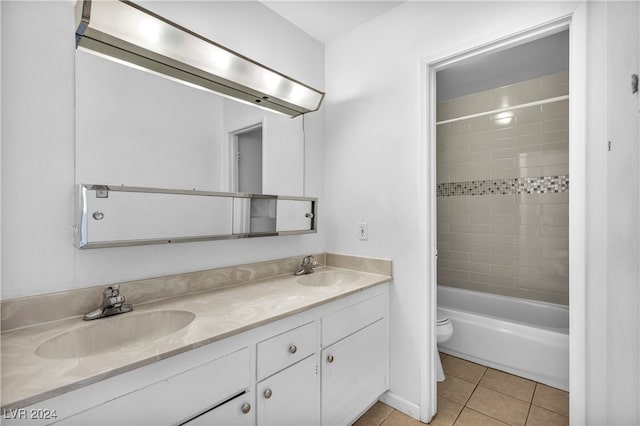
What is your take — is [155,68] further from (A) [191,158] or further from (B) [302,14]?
(B) [302,14]

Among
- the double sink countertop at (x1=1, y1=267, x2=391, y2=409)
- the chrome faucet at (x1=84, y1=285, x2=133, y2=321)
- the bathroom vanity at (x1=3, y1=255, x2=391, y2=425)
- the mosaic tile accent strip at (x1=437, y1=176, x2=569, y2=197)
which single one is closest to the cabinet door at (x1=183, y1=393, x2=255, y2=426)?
the bathroom vanity at (x1=3, y1=255, x2=391, y2=425)

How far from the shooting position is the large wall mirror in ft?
3.85

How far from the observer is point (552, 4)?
131cm

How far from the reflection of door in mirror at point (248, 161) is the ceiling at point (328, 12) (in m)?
0.78

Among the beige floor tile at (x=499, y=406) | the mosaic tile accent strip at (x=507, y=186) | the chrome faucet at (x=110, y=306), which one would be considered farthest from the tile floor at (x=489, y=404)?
the mosaic tile accent strip at (x=507, y=186)

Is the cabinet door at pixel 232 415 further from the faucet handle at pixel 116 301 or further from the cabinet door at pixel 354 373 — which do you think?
the faucet handle at pixel 116 301

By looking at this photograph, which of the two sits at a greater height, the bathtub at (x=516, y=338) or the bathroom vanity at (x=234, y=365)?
the bathroom vanity at (x=234, y=365)

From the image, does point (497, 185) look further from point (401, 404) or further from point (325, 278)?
point (401, 404)

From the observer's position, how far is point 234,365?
104cm

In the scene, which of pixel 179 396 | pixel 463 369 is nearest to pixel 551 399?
pixel 463 369

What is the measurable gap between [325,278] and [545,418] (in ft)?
4.87

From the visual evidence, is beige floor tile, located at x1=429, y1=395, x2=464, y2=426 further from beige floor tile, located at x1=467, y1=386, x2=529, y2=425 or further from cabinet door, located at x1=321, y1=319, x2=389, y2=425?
cabinet door, located at x1=321, y1=319, x2=389, y2=425

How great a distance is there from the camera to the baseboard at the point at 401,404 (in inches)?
67.8

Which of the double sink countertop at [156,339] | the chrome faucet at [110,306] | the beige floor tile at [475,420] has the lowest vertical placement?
the beige floor tile at [475,420]
